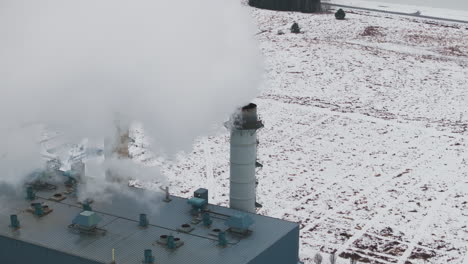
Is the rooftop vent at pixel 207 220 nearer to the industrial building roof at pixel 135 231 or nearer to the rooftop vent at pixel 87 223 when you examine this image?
the industrial building roof at pixel 135 231

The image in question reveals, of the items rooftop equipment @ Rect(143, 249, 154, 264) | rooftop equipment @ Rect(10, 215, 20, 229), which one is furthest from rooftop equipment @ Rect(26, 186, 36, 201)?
rooftop equipment @ Rect(143, 249, 154, 264)

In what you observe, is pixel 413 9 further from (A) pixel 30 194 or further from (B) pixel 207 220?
(A) pixel 30 194

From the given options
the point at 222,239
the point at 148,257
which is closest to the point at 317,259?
the point at 222,239

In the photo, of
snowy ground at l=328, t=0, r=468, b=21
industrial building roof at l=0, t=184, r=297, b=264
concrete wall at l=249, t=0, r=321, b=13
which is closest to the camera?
industrial building roof at l=0, t=184, r=297, b=264

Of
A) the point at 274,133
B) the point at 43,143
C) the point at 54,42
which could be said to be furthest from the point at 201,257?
the point at 274,133

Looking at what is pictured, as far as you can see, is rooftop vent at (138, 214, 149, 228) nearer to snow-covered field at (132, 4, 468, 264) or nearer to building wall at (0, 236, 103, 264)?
building wall at (0, 236, 103, 264)

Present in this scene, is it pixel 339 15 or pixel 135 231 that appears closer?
pixel 135 231
